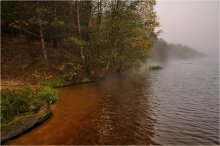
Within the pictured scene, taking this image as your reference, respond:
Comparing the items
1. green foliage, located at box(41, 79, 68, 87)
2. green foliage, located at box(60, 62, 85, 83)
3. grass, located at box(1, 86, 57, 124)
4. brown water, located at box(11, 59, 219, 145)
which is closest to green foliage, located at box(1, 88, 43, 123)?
grass, located at box(1, 86, 57, 124)

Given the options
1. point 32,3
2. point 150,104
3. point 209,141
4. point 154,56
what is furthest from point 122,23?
point 154,56

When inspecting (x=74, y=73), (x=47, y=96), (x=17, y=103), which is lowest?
(x=47, y=96)

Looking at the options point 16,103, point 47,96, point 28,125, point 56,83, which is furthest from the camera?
point 56,83

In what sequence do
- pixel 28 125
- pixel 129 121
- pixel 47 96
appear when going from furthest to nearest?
1. pixel 47 96
2. pixel 129 121
3. pixel 28 125

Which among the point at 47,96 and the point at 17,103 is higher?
the point at 17,103

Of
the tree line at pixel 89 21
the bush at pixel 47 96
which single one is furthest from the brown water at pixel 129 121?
the tree line at pixel 89 21

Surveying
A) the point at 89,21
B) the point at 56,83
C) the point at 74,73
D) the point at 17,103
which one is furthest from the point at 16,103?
the point at 89,21

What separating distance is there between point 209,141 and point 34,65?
2030 centimetres

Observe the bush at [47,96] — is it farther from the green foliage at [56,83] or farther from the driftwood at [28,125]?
the green foliage at [56,83]

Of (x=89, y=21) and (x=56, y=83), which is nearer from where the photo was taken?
(x=56, y=83)

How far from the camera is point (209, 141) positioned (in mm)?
9953

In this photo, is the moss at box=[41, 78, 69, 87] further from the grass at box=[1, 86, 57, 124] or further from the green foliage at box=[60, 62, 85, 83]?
the grass at box=[1, 86, 57, 124]

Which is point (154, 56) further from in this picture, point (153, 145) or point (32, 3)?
point (153, 145)

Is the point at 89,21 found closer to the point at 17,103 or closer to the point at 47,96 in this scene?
the point at 47,96
